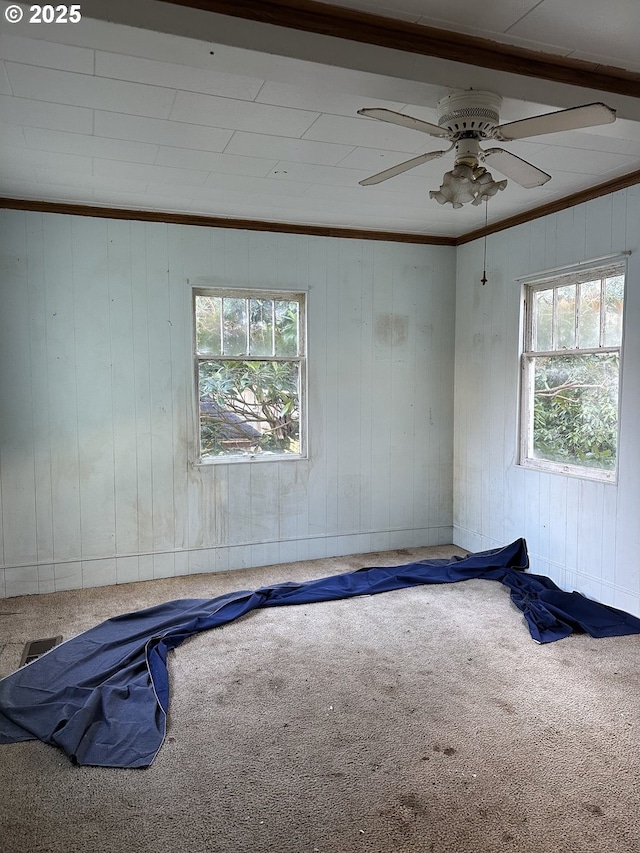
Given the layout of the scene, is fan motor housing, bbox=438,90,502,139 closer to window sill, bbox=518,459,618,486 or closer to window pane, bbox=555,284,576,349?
window pane, bbox=555,284,576,349

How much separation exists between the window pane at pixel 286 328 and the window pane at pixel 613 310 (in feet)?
7.30

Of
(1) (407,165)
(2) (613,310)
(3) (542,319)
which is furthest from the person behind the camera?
(3) (542,319)

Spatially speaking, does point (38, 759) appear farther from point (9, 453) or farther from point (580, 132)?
point (580, 132)

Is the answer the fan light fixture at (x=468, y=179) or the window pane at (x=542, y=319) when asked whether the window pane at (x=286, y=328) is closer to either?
the window pane at (x=542, y=319)

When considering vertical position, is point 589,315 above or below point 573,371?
above

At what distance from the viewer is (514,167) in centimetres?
251

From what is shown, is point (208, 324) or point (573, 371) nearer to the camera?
point (573, 371)

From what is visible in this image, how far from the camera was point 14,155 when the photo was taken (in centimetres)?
321

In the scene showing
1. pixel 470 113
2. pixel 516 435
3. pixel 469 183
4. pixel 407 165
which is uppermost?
pixel 470 113

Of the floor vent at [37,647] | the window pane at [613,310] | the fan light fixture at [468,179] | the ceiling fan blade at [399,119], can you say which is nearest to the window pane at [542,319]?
the window pane at [613,310]

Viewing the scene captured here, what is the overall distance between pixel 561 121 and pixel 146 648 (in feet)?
9.83

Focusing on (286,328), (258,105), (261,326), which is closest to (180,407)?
(261,326)

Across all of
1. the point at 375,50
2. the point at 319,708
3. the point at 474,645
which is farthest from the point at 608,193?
the point at 319,708

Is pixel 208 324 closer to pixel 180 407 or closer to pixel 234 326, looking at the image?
pixel 234 326
